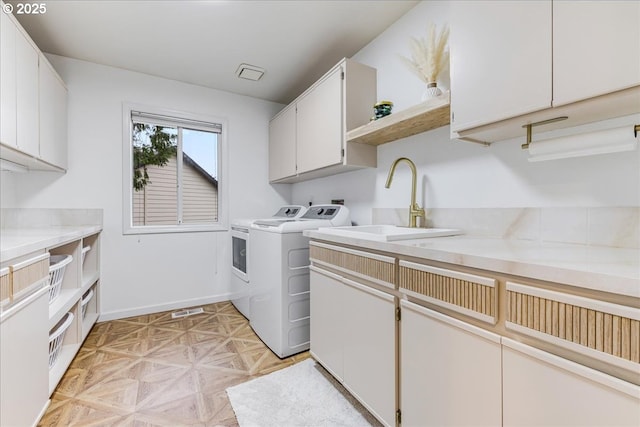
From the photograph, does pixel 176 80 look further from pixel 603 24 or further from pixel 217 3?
pixel 603 24

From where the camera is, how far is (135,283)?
9.31 ft

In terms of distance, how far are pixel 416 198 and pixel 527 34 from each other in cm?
104

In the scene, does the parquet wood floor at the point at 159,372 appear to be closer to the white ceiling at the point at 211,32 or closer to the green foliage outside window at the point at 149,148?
the green foliage outside window at the point at 149,148

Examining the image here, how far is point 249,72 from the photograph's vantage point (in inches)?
111

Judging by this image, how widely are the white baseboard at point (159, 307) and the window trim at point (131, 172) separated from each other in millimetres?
757

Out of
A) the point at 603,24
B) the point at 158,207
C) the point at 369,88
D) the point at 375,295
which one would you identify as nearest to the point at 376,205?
the point at 369,88

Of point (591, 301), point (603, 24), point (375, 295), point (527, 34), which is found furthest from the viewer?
point (375, 295)

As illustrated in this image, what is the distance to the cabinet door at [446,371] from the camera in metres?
0.88

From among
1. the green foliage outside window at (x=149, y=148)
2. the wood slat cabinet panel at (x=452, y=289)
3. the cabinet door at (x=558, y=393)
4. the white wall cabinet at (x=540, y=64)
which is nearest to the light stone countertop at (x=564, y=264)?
the wood slat cabinet panel at (x=452, y=289)

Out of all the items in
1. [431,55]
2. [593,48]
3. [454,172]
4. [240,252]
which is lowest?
[240,252]

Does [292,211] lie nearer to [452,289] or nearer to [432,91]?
[432,91]

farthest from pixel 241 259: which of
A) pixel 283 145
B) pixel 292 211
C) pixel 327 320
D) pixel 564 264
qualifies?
pixel 564 264

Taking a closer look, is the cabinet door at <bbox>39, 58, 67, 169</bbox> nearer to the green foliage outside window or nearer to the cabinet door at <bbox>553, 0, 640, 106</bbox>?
the green foliage outside window

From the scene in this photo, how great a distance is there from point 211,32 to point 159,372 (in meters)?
2.49
